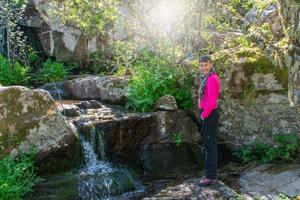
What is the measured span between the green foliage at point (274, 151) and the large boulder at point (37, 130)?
339 cm

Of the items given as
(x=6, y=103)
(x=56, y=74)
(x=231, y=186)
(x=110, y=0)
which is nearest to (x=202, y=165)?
(x=231, y=186)

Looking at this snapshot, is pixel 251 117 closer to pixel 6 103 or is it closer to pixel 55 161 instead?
pixel 55 161

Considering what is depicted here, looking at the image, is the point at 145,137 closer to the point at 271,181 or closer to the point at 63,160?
the point at 63,160

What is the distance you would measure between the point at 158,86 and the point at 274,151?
2.86 m

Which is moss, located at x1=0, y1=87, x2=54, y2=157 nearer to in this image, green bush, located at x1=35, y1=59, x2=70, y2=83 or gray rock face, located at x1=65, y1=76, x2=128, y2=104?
gray rock face, located at x1=65, y1=76, x2=128, y2=104

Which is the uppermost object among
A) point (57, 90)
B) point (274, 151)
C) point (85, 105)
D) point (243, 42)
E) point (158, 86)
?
point (243, 42)

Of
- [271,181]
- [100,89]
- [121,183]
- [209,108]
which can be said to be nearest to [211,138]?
[209,108]

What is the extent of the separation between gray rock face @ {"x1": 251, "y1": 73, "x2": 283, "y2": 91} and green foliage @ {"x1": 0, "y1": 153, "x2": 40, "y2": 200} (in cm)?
464

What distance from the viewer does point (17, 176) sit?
275 inches

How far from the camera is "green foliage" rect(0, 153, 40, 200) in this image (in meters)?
6.54

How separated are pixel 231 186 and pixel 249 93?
92.0 inches

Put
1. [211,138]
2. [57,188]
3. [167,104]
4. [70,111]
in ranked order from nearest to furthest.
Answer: [211,138]
[57,188]
[167,104]
[70,111]

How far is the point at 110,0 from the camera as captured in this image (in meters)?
12.0

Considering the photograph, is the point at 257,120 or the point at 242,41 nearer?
the point at 257,120
